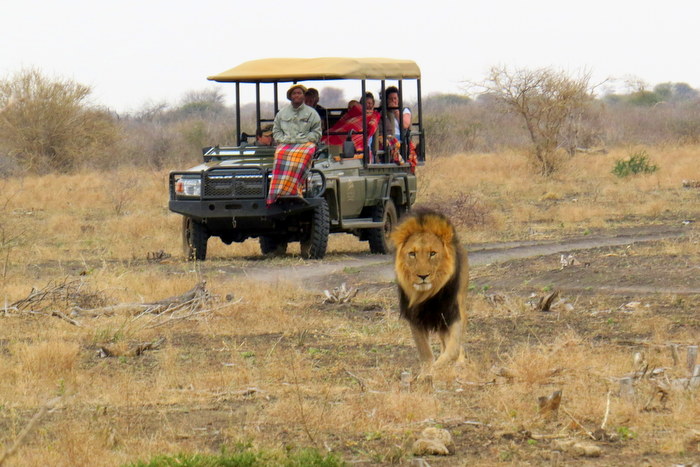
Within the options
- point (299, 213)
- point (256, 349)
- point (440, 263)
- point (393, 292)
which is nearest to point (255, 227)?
point (299, 213)

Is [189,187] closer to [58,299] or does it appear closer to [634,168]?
[58,299]

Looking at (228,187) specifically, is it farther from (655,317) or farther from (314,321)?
(655,317)

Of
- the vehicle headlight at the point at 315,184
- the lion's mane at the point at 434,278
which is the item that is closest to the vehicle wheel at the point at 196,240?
the vehicle headlight at the point at 315,184

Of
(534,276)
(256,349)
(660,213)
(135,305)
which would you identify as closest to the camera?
(256,349)

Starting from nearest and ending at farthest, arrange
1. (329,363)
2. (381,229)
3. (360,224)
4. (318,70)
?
(329,363), (318,70), (360,224), (381,229)

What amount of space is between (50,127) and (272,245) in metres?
22.6

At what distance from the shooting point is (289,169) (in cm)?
1390

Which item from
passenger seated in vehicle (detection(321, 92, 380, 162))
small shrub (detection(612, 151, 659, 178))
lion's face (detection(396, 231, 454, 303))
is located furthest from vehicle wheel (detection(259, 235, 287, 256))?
small shrub (detection(612, 151, 659, 178))

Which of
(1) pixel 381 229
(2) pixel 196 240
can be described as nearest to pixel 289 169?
(2) pixel 196 240

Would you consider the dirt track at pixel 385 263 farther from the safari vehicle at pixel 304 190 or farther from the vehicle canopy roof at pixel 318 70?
the vehicle canopy roof at pixel 318 70

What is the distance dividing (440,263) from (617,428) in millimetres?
1844

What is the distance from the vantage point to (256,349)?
841cm

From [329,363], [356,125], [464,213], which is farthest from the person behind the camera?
[464,213]

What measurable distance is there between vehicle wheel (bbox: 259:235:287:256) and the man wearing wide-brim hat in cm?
198
